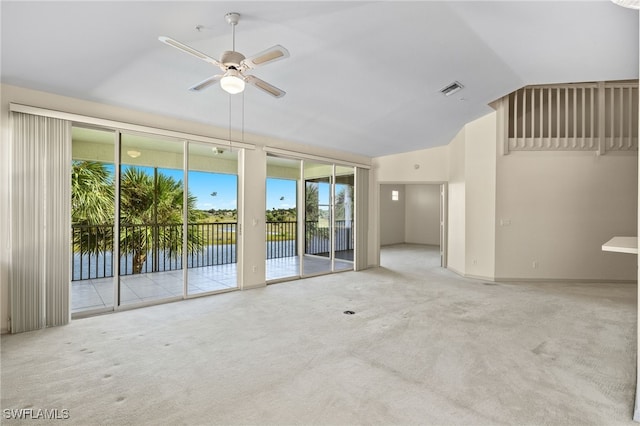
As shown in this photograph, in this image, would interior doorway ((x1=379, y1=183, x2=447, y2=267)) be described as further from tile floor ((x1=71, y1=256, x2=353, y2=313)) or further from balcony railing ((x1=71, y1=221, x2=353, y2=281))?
tile floor ((x1=71, y1=256, x2=353, y2=313))

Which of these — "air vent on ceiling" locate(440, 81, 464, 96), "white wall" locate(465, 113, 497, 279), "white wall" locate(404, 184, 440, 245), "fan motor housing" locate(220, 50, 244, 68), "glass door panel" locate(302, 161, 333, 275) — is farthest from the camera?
"white wall" locate(404, 184, 440, 245)

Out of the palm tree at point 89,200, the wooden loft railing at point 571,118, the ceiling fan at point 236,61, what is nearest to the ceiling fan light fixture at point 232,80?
the ceiling fan at point 236,61

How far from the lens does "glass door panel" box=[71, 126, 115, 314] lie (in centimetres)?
512

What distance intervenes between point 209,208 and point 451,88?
4337mm

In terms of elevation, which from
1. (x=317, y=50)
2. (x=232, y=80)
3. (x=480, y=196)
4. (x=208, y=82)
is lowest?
(x=480, y=196)

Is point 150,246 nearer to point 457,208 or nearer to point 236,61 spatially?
point 236,61

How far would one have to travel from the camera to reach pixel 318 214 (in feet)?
23.8

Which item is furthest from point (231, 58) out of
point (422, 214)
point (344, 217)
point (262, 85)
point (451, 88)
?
point (422, 214)

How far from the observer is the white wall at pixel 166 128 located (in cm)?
318

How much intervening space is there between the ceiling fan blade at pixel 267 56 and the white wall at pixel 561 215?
517cm

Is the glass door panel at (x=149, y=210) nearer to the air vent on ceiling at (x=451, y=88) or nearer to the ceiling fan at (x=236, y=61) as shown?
the ceiling fan at (x=236, y=61)

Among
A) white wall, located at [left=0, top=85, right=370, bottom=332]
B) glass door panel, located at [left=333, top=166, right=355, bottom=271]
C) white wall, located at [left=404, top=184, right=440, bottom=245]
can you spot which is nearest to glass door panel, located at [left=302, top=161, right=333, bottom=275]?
glass door panel, located at [left=333, top=166, right=355, bottom=271]

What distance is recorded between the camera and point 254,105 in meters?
4.11

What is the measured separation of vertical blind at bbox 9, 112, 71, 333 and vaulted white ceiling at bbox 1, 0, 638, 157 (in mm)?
507
